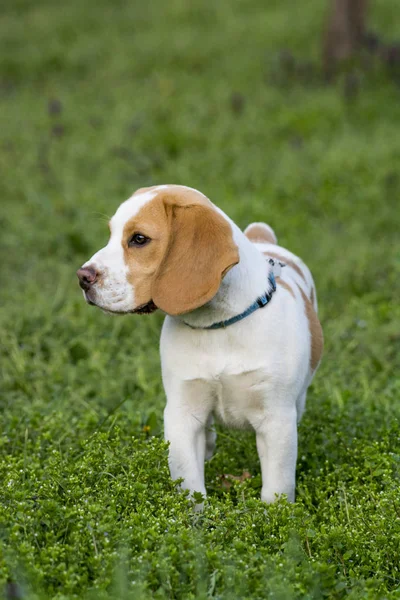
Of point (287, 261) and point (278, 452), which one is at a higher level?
point (287, 261)

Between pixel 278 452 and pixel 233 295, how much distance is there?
683 mm

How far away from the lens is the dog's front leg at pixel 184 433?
11.9ft

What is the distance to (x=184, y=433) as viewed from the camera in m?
3.65

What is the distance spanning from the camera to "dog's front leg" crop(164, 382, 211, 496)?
11.9 ft

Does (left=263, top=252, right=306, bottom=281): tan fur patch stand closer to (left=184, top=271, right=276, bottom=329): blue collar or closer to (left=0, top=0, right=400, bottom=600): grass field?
(left=184, top=271, right=276, bottom=329): blue collar

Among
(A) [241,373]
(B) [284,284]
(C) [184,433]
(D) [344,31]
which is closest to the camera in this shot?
(A) [241,373]

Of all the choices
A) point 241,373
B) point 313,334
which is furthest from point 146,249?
point 313,334

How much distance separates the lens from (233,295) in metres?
3.53

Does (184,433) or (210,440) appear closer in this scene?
(184,433)

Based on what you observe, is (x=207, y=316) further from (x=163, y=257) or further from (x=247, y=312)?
(x=163, y=257)

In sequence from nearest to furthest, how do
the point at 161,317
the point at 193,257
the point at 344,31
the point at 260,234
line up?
the point at 193,257 < the point at 260,234 < the point at 161,317 < the point at 344,31

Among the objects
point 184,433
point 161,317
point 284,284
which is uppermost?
point 284,284

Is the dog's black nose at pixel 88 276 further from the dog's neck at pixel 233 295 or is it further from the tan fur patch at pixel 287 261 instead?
the tan fur patch at pixel 287 261

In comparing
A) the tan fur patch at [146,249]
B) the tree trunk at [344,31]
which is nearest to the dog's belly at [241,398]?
the tan fur patch at [146,249]
